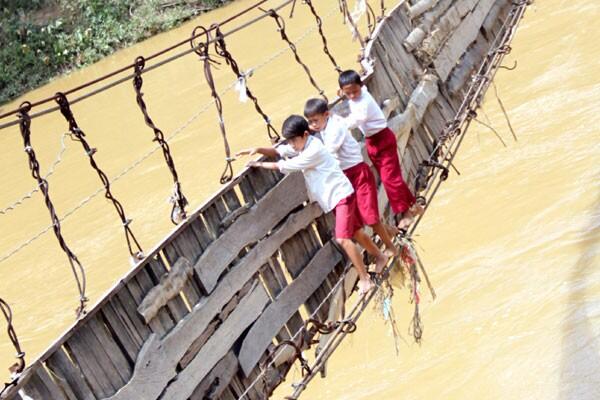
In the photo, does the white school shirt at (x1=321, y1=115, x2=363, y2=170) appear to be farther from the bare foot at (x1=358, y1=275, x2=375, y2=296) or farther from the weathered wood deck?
the bare foot at (x1=358, y1=275, x2=375, y2=296)

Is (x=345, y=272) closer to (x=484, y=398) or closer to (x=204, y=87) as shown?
(x=484, y=398)

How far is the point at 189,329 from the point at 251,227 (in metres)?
0.54

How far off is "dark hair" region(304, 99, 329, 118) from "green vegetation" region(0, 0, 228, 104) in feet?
45.1

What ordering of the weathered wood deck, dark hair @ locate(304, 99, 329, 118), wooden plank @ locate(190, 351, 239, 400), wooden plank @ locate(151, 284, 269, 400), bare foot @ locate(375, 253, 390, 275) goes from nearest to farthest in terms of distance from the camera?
the weathered wood deck, wooden plank @ locate(151, 284, 269, 400), wooden plank @ locate(190, 351, 239, 400), dark hair @ locate(304, 99, 329, 118), bare foot @ locate(375, 253, 390, 275)

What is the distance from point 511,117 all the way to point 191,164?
10.9 ft

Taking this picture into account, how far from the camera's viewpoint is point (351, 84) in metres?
4.00

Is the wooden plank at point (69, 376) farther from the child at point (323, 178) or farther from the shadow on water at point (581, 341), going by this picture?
the shadow on water at point (581, 341)

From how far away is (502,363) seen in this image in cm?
482

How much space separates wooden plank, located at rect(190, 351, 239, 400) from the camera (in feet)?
10.3

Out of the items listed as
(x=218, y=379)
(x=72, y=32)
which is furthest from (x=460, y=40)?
(x=72, y=32)

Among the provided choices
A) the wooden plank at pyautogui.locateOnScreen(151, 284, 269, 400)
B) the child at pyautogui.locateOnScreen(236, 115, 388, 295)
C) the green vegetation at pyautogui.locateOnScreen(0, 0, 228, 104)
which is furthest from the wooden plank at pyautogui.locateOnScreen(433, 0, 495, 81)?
the green vegetation at pyautogui.locateOnScreen(0, 0, 228, 104)

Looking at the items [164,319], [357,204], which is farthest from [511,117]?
[164,319]

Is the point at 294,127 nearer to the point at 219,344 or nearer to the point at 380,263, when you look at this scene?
the point at 380,263

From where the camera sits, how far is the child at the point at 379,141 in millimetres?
4039
